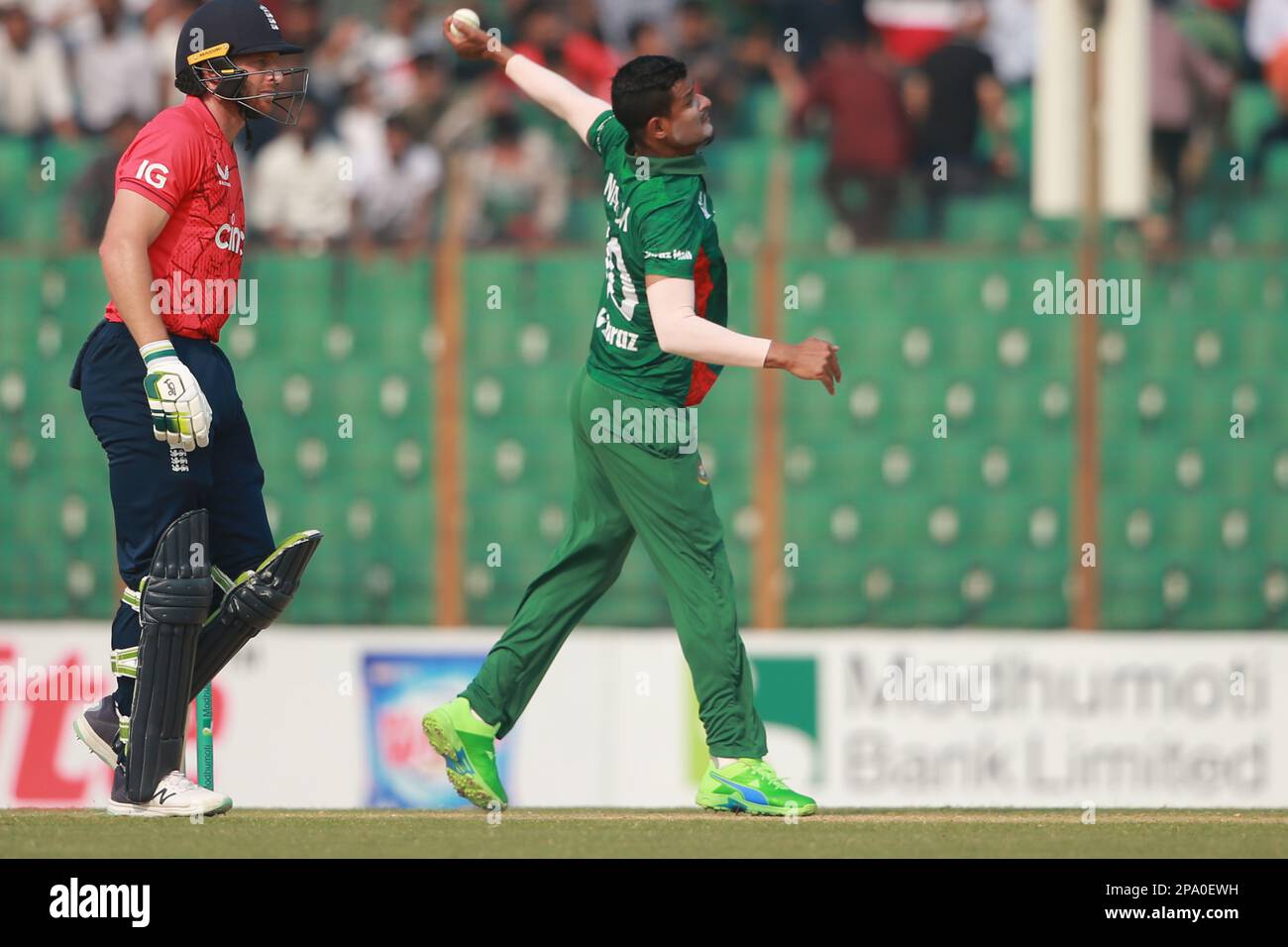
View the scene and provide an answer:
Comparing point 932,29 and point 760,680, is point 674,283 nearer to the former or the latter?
point 760,680

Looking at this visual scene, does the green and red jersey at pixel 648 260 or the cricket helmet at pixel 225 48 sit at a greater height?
the cricket helmet at pixel 225 48

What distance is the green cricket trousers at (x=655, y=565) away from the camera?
5.38 m

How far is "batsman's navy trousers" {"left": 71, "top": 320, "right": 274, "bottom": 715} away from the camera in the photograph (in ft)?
→ 16.5

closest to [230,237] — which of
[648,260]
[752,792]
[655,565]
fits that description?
[648,260]

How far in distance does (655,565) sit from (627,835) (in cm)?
76

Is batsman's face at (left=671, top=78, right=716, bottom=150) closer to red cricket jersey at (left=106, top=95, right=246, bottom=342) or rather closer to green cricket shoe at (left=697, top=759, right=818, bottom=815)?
red cricket jersey at (left=106, top=95, right=246, bottom=342)

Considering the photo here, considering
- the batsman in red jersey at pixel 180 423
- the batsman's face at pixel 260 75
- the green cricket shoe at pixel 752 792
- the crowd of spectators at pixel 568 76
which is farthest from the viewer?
the crowd of spectators at pixel 568 76

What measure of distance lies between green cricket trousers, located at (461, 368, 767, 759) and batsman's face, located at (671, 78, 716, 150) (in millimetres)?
677

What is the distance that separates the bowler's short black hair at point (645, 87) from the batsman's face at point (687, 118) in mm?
18

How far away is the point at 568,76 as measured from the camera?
10508 mm

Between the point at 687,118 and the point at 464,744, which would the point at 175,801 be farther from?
the point at 687,118

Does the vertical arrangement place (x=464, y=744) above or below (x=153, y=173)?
below

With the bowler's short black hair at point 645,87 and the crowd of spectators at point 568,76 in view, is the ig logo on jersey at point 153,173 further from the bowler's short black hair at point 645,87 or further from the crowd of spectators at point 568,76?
the crowd of spectators at point 568,76

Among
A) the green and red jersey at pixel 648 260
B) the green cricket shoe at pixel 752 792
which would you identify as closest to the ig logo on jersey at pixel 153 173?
the green and red jersey at pixel 648 260
